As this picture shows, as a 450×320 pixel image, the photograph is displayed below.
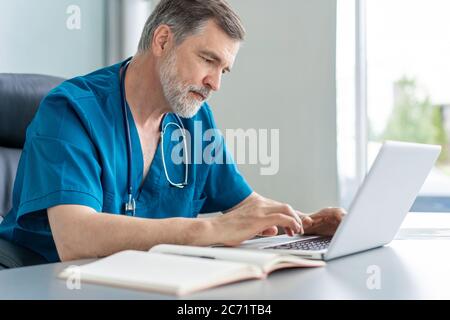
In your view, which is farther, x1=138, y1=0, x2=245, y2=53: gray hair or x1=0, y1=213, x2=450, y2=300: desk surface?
x1=138, y1=0, x2=245, y2=53: gray hair

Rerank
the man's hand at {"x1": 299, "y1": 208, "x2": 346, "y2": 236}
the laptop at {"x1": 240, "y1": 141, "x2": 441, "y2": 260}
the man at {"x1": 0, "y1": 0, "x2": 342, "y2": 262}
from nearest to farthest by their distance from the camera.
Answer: the laptop at {"x1": 240, "y1": 141, "x2": 441, "y2": 260} → the man at {"x1": 0, "y1": 0, "x2": 342, "y2": 262} → the man's hand at {"x1": 299, "y1": 208, "x2": 346, "y2": 236}

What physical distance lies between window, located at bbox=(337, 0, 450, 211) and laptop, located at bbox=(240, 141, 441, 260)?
1.11 meters

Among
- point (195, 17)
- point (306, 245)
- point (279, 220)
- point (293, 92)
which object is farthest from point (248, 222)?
point (293, 92)

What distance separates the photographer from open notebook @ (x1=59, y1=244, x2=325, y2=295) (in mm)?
729

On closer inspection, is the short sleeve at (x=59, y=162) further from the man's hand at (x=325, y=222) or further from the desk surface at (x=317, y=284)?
the man's hand at (x=325, y=222)

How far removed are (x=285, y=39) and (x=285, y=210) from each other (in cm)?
136

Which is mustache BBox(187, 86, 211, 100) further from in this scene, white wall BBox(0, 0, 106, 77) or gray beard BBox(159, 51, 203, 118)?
white wall BBox(0, 0, 106, 77)

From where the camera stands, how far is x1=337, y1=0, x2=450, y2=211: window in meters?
2.29

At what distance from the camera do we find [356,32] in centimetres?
230

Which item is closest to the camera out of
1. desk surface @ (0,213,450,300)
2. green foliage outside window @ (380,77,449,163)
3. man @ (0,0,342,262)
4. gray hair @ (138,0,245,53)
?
desk surface @ (0,213,450,300)

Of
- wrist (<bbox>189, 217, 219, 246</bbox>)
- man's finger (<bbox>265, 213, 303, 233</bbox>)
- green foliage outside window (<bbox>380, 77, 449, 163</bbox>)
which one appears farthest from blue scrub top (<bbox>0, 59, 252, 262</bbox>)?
green foliage outside window (<bbox>380, 77, 449, 163</bbox>)

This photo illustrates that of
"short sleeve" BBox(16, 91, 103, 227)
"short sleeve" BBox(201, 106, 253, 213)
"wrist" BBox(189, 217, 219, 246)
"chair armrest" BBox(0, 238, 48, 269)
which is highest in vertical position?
"short sleeve" BBox(16, 91, 103, 227)

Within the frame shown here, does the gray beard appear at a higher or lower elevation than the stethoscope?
higher
